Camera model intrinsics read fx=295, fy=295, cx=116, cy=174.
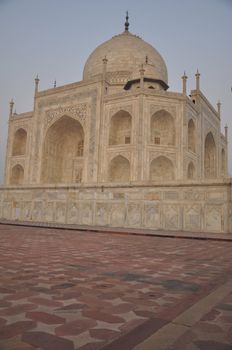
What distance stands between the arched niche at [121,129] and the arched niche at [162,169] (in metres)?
2.47

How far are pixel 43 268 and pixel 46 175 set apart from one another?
62.6 feet

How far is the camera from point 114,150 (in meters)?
18.2

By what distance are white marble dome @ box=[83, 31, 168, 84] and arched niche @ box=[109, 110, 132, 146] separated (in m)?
5.67

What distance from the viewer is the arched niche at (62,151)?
21.3m

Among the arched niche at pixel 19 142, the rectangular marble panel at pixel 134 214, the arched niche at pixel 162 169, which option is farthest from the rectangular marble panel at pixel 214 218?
the arched niche at pixel 19 142

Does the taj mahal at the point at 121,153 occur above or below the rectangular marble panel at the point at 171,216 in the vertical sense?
above

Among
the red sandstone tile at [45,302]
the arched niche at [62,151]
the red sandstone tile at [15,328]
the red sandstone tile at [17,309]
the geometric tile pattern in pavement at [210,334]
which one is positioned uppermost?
the arched niche at [62,151]

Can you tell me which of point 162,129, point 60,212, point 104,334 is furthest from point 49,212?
point 162,129

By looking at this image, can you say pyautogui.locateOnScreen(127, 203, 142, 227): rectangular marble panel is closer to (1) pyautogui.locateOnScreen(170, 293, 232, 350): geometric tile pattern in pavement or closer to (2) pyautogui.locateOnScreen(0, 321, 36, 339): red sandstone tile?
(1) pyautogui.locateOnScreen(170, 293, 232, 350): geometric tile pattern in pavement

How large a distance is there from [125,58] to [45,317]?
1010 inches

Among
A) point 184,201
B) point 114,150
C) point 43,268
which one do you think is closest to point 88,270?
point 43,268

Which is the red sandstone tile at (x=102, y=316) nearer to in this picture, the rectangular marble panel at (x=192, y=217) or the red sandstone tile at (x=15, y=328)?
the red sandstone tile at (x=15, y=328)

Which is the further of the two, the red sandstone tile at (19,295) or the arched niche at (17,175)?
the arched niche at (17,175)

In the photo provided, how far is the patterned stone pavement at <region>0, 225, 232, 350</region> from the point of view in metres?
1.21
